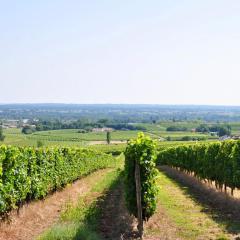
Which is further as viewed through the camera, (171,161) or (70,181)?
(171,161)

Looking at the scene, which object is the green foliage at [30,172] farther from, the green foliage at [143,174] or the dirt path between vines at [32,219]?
the green foliage at [143,174]

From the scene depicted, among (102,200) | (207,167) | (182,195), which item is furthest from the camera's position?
(207,167)

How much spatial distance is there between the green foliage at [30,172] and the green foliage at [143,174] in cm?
442

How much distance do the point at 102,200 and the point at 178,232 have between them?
1032 cm

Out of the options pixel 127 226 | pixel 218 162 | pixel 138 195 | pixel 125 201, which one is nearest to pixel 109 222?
pixel 125 201

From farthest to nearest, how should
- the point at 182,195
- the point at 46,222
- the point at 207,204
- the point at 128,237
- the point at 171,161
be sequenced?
the point at 171,161 < the point at 182,195 < the point at 207,204 < the point at 46,222 < the point at 128,237

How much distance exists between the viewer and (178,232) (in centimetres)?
1694

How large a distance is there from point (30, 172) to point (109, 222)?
4684 mm

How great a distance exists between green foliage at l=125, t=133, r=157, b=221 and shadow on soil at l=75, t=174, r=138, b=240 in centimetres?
88

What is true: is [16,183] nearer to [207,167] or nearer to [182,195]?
[182,195]

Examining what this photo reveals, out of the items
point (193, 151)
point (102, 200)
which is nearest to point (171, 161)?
point (193, 151)

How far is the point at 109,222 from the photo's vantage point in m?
19.2

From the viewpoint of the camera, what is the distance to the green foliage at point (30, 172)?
17.5 metres

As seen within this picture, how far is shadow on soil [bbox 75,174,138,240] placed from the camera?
16250 mm
